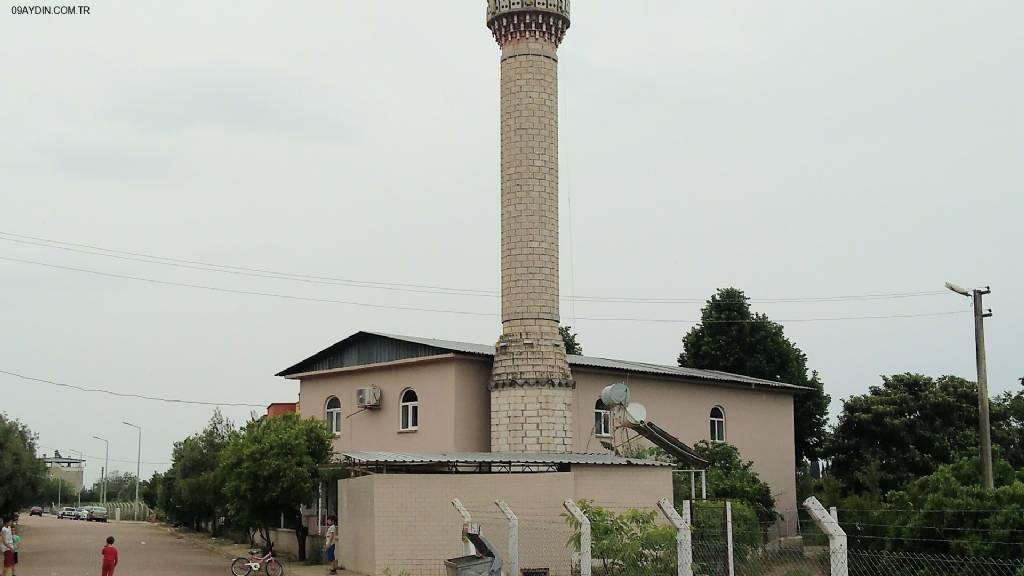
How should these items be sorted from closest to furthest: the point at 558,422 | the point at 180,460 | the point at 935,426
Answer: the point at 558,422 → the point at 935,426 → the point at 180,460

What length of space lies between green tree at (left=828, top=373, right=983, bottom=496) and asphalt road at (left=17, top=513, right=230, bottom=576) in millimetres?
22305

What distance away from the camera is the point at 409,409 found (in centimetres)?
2894

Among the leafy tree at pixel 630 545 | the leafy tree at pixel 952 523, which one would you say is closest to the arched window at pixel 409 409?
the leafy tree at pixel 952 523

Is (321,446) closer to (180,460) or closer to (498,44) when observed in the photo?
(498,44)

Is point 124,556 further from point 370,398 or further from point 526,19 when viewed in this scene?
point 526,19

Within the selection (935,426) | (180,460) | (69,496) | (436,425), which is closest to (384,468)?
(436,425)

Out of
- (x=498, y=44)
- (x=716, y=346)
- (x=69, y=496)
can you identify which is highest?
(x=498, y=44)

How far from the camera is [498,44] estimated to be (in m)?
28.3

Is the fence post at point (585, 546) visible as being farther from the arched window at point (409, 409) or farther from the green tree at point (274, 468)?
the arched window at point (409, 409)

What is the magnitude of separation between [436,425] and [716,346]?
959 inches

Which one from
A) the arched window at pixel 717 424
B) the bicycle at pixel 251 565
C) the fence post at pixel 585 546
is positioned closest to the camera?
the fence post at pixel 585 546

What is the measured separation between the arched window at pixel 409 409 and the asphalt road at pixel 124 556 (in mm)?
5945

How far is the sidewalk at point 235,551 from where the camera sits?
24.7 metres

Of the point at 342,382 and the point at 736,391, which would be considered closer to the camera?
the point at 342,382
